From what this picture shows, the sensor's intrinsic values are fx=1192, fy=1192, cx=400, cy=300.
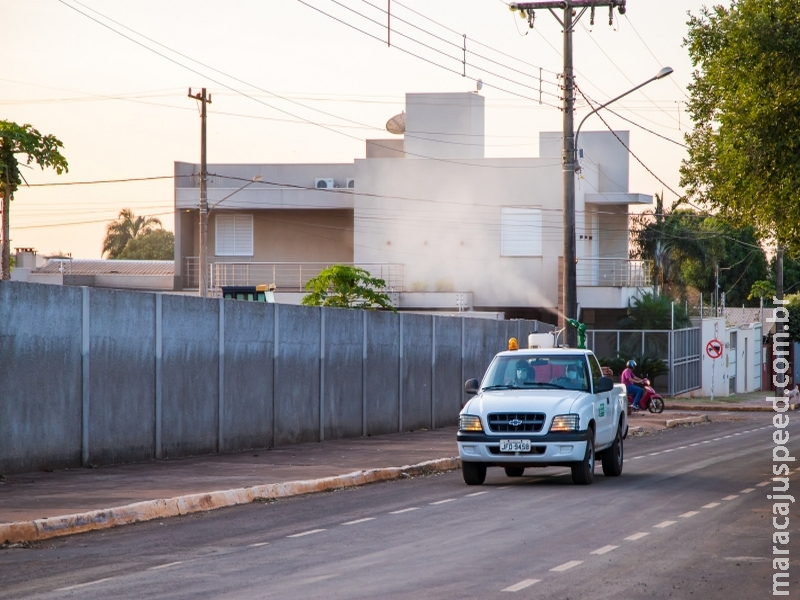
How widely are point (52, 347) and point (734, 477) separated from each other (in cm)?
1006

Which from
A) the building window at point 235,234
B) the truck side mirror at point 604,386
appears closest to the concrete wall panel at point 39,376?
the truck side mirror at point 604,386

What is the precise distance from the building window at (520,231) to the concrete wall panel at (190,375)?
30054mm

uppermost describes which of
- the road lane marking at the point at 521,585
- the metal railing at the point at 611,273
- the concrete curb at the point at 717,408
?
the metal railing at the point at 611,273

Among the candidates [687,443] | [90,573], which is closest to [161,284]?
[687,443]

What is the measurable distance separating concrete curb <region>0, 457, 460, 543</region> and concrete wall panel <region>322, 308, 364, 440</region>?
584 centimetres

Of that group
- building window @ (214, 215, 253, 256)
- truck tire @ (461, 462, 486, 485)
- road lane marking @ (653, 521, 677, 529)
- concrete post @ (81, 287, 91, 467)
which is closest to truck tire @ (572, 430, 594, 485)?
truck tire @ (461, 462, 486, 485)

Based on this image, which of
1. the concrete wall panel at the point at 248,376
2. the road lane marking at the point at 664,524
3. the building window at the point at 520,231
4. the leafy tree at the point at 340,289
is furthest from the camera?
the building window at the point at 520,231

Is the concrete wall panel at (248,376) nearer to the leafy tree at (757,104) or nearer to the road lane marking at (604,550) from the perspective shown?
the leafy tree at (757,104)

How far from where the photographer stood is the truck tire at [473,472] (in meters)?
16.8

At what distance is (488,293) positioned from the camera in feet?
161

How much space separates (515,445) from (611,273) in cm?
3555

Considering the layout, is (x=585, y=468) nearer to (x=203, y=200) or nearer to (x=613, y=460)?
(x=613, y=460)

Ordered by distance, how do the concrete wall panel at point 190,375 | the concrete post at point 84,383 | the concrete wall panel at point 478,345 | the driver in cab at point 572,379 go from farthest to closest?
the concrete wall panel at point 478,345 < the concrete wall panel at point 190,375 < the driver in cab at point 572,379 < the concrete post at point 84,383

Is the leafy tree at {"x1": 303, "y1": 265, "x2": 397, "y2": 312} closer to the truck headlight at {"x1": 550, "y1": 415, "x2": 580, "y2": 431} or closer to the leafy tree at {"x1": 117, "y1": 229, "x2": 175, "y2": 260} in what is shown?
the truck headlight at {"x1": 550, "y1": 415, "x2": 580, "y2": 431}
